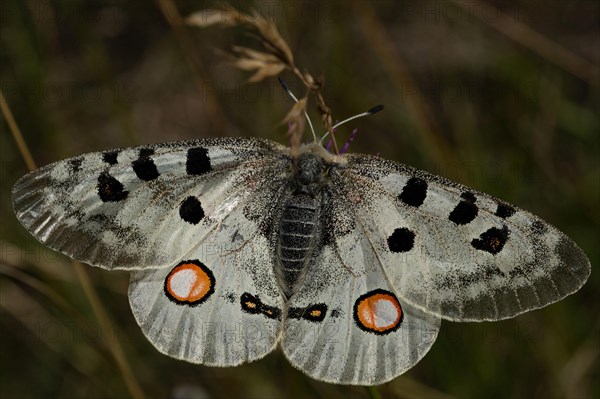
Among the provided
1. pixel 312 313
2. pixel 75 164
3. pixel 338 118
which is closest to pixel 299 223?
pixel 312 313

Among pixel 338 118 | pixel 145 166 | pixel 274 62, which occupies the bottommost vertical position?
pixel 338 118

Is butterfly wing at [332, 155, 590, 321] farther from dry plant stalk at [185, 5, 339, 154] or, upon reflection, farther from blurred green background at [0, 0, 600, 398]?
blurred green background at [0, 0, 600, 398]

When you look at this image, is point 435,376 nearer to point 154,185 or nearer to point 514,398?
point 514,398

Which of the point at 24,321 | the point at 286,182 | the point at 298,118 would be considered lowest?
the point at 24,321

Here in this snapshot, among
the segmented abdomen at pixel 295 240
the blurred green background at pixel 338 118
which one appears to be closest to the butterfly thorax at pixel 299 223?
the segmented abdomen at pixel 295 240

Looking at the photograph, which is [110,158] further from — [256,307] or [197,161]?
[256,307]

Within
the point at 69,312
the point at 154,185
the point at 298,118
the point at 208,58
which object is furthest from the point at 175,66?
the point at 298,118

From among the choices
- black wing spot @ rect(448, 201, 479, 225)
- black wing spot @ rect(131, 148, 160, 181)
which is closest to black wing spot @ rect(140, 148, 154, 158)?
black wing spot @ rect(131, 148, 160, 181)
